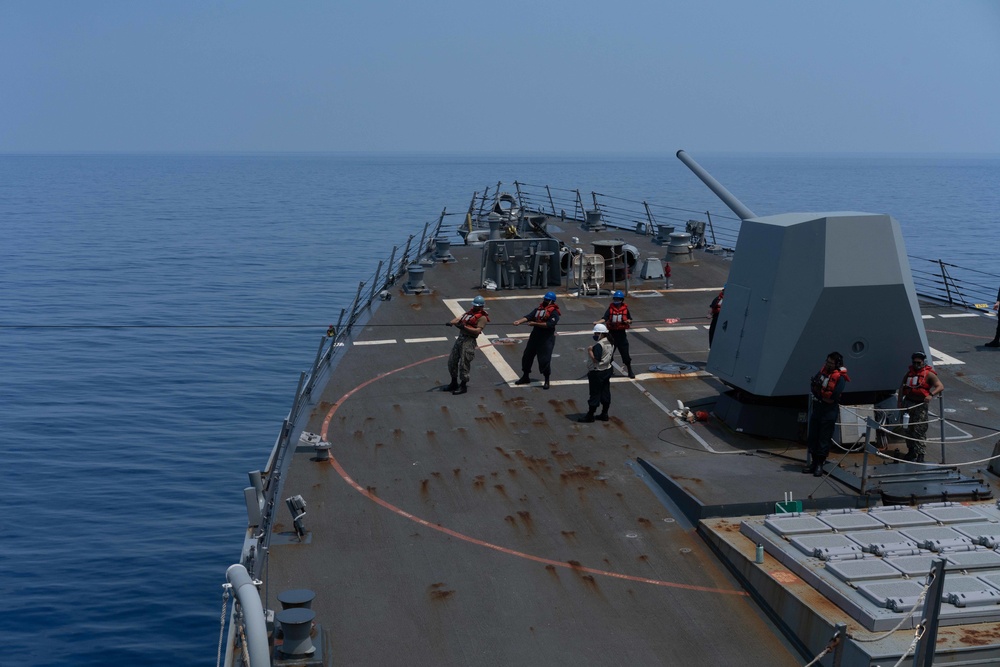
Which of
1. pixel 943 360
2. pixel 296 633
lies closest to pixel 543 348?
pixel 943 360

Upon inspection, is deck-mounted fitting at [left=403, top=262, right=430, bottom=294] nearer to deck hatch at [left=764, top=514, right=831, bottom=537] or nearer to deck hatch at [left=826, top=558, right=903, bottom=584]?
deck hatch at [left=764, top=514, right=831, bottom=537]

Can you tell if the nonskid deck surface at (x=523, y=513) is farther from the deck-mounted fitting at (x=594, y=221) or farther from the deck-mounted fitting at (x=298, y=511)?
the deck-mounted fitting at (x=594, y=221)

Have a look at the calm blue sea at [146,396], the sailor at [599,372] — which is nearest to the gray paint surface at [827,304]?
the sailor at [599,372]

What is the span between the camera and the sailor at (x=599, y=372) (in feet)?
44.5

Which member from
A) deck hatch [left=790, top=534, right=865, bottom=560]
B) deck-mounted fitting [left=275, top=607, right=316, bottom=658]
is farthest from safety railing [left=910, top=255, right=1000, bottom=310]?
deck-mounted fitting [left=275, top=607, right=316, bottom=658]

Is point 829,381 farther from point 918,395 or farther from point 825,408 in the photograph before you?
point 918,395

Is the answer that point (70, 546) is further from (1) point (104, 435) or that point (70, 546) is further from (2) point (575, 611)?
(2) point (575, 611)

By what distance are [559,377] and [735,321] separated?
4142 millimetres

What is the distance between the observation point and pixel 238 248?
6538cm

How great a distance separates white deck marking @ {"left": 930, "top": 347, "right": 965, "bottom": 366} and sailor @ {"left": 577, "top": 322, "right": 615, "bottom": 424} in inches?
276

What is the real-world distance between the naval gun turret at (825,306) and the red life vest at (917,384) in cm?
49

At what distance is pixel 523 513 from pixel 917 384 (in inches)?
207

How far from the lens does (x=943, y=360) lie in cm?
1764

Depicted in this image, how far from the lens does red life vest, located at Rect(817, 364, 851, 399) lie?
457 inches
